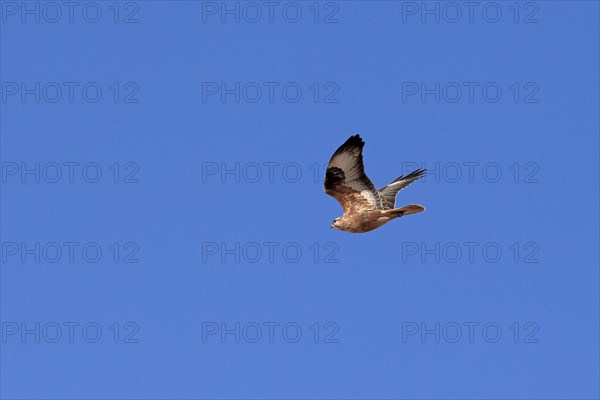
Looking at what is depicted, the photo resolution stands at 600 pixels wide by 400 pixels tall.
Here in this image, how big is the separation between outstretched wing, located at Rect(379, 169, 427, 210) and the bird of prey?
0.05m

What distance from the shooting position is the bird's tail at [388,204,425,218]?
20819 mm

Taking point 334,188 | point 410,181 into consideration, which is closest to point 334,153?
point 334,188

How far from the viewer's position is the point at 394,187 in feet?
80.7

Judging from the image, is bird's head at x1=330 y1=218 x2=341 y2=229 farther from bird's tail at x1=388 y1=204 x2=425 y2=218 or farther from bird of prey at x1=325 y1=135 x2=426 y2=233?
bird's tail at x1=388 y1=204 x2=425 y2=218

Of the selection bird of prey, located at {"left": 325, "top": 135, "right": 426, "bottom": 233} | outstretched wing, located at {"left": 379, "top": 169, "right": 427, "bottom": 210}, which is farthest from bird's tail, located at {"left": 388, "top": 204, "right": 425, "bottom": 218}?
outstretched wing, located at {"left": 379, "top": 169, "right": 427, "bottom": 210}

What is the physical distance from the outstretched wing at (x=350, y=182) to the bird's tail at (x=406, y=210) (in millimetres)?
1399

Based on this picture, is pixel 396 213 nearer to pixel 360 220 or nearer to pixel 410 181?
pixel 360 220

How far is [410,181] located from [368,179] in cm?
242

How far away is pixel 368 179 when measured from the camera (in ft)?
75.6

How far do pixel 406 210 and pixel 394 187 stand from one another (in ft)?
11.8

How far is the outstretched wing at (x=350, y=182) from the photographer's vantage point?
74.1 feet

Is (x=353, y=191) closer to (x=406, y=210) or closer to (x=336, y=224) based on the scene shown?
(x=336, y=224)

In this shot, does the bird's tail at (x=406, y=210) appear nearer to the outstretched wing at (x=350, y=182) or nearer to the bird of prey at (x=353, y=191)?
the bird of prey at (x=353, y=191)

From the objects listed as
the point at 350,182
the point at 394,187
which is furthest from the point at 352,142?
the point at 394,187
